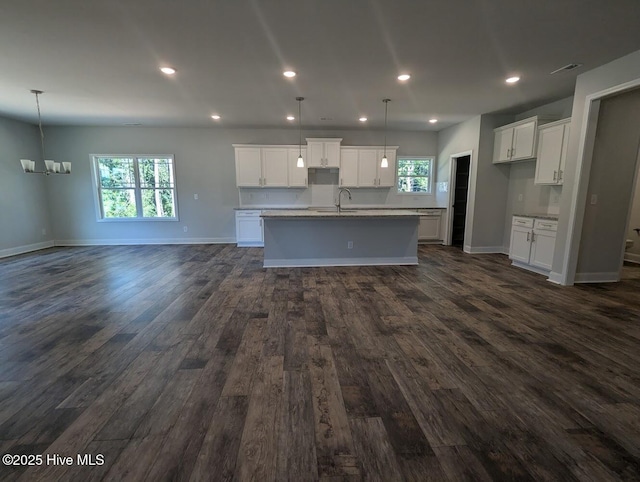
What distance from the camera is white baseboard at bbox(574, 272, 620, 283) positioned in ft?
13.7

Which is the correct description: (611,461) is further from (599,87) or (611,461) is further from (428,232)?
(428,232)

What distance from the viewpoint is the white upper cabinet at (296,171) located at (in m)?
6.87

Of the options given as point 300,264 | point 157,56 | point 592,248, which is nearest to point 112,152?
point 157,56

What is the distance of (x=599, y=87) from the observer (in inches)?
140

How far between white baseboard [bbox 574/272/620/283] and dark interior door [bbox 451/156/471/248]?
9.40 feet

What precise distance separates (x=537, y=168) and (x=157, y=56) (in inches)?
228

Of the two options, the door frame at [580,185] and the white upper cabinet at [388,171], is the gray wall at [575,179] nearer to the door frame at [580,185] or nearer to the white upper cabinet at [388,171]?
the door frame at [580,185]

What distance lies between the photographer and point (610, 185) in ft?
12.9

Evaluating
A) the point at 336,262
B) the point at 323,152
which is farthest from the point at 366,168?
the point at 336,262

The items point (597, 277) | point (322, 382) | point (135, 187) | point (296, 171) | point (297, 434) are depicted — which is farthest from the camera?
point (135, 187)

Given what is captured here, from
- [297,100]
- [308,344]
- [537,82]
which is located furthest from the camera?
[297,100]

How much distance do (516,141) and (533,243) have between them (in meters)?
1.94

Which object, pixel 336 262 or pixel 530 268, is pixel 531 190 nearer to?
pixel 530 268

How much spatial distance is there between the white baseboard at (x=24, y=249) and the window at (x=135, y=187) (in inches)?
51.8
